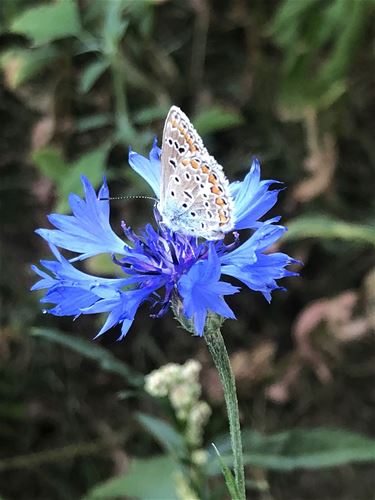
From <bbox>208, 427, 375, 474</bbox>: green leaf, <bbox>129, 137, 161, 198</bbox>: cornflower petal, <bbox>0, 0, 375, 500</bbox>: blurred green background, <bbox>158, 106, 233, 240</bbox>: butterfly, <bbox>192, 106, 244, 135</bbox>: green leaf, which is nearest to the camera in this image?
<bbox>158, 106, 233, 240</bbox>: butterfly

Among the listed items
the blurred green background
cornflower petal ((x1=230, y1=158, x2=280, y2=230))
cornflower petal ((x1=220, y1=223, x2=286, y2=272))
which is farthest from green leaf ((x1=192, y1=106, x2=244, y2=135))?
cornflower petal ((x1=220, y1=223, x2=286, y2=272))

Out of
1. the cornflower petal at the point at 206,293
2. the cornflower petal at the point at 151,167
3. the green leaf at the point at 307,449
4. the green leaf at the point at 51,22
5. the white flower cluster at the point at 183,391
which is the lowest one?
the green leaf at the point at 307,449

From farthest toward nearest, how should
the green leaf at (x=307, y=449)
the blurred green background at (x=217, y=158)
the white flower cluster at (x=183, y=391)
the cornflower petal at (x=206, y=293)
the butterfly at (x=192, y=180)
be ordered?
the blurred green background at (x=217, y=158) → the green leaf at (x=307, y=449) → the white flower cluster at (x=183, y=391) → the butterfly at (x=192, y=180) → the cornflower petal at (x=206, y=293)

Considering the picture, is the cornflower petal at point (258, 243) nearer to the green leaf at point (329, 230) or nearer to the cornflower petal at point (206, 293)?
the cornflower petal at point (206, 293)

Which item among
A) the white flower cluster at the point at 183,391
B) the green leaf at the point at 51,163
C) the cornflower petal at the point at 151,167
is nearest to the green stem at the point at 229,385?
the cornflower petal at the point at 151,167

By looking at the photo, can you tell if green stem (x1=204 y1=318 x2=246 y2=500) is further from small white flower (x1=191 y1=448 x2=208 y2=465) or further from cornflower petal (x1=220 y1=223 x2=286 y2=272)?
small white flower (x1=191 y1=448 x2=208 y2=465)
